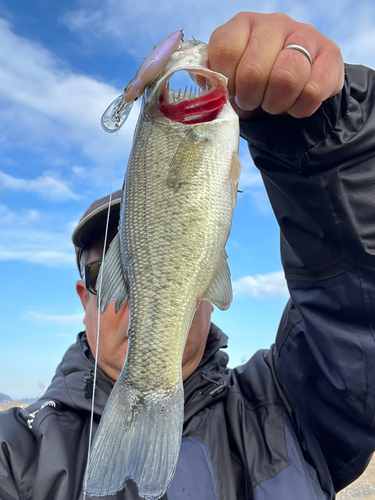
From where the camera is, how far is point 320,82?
121 cm

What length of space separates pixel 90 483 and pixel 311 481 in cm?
140

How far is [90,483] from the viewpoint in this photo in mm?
1073

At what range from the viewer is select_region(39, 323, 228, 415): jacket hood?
7.26 feet

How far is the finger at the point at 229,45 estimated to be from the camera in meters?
1.19

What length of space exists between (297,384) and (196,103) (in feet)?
5.16

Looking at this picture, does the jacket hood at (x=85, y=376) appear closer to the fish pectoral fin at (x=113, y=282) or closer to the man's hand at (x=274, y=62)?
the fish pectoral fin at (x=113, y=282)

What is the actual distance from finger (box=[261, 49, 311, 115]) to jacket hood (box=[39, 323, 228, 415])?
1.75 m

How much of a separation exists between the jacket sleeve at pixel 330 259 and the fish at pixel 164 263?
34 centimetres

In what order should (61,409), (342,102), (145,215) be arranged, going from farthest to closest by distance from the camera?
1. (61,409)
2. (342,102)
3. (145,215)

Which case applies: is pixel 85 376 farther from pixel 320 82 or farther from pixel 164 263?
pixel 320 82

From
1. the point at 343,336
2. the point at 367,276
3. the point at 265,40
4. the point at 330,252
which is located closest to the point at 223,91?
the point at 265,40

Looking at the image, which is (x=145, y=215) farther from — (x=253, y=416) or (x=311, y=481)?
(x=311, y=481)

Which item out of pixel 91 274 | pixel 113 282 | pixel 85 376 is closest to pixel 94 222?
pixel 91 274

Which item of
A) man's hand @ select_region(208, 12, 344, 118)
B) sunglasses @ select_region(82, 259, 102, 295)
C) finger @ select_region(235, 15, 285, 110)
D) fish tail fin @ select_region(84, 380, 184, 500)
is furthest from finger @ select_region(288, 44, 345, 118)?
sunglasses @ select_region(82, 259, 102, 295)
